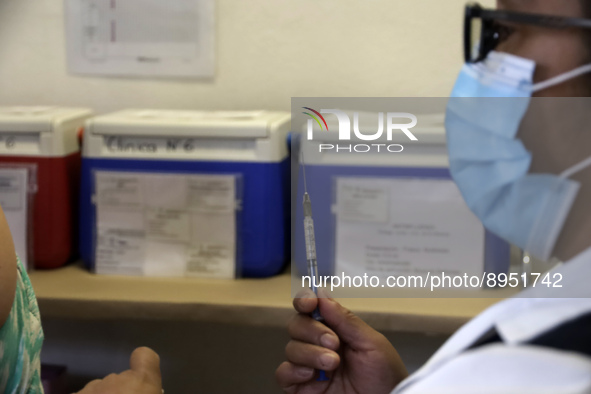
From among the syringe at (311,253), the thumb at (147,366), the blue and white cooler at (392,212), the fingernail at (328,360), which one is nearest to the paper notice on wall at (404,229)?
the blue and white cooler at (392,212)

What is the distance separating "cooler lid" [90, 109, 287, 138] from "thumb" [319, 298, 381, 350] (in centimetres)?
43

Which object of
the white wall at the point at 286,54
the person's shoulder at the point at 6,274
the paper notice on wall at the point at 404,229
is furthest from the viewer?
the white wall at the point at 286,54

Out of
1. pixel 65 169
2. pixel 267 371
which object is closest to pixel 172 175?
pixel 65 169

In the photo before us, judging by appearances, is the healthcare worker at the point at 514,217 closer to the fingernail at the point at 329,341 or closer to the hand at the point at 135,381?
the fingernail at the point at 329,341

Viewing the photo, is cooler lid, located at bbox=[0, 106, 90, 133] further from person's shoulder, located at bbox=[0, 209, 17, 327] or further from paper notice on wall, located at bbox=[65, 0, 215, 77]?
person's shoulder, located at bbox=[0, 209, 17, 327]

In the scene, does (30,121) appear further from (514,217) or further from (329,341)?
(514,217)

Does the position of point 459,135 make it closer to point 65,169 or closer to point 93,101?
point 65,169

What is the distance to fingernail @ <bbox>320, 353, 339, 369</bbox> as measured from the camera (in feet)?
2.44

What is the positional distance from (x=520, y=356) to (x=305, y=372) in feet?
1.42

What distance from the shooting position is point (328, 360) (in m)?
0.75

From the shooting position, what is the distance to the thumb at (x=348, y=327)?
79cm

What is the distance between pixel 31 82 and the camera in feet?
4.72

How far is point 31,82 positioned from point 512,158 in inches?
49.6

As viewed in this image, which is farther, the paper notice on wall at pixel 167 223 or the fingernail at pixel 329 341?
the paper notice on wall at pixel 167 223
